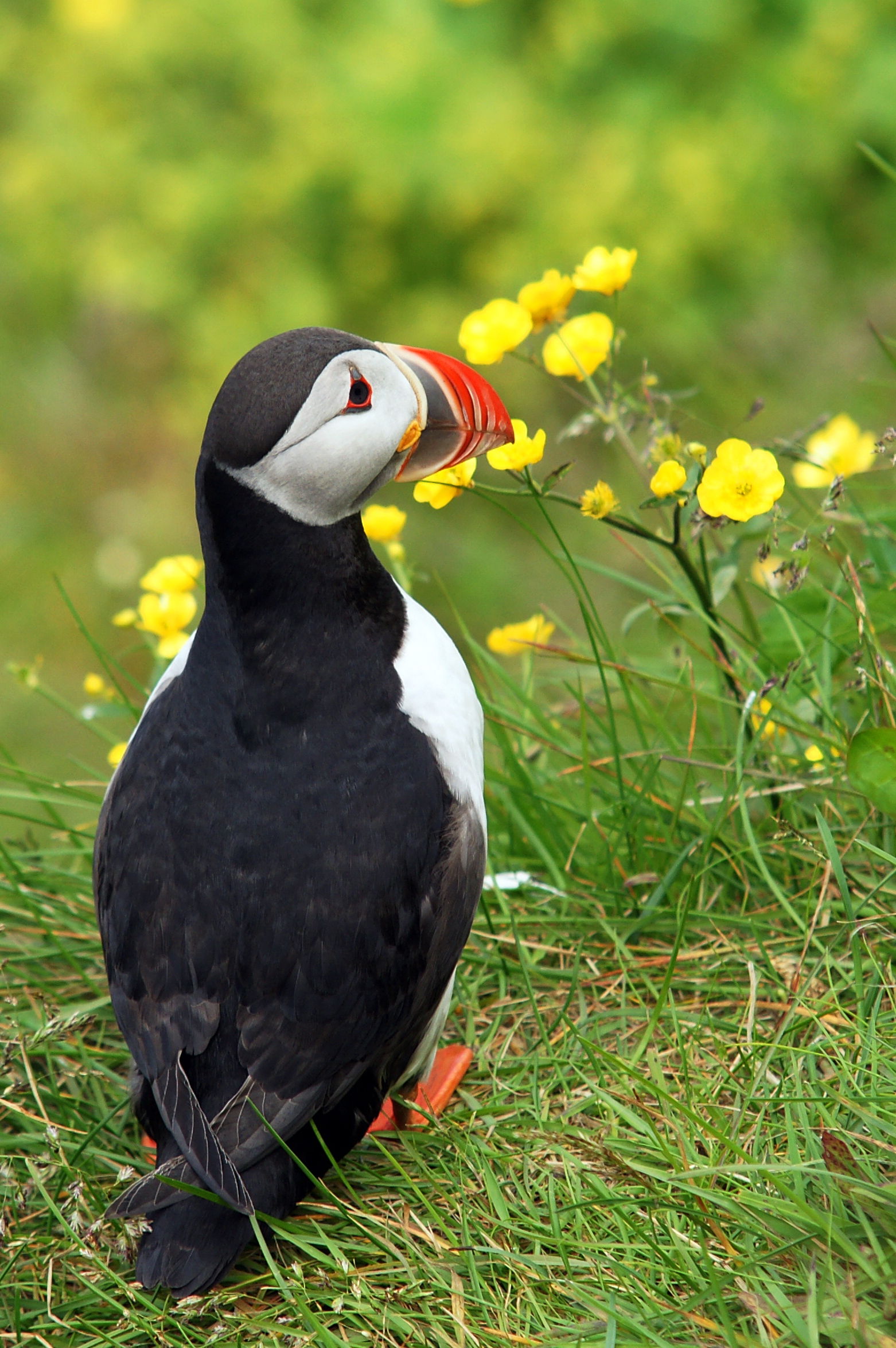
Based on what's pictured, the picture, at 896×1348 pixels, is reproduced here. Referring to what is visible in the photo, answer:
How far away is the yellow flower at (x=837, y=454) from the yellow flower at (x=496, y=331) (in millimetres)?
882

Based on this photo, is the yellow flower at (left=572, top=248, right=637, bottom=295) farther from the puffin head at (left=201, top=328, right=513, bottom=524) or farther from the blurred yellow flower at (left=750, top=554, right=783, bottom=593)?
the blurred yellow flower at (left=750, top=554, right=783, bottom=593)

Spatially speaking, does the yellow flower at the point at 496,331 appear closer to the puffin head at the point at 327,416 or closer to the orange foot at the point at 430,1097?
the puffin head at the point at 327,416

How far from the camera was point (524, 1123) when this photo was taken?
7.45ft

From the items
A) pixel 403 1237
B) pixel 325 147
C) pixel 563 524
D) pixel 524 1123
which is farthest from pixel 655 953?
pixel 325 147

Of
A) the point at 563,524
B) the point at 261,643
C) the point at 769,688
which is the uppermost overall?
the point at 261,643

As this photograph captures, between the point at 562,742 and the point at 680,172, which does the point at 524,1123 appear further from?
the point at 680,172

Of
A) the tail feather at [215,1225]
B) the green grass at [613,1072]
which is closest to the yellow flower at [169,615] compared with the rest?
the green grass at [613,1072]

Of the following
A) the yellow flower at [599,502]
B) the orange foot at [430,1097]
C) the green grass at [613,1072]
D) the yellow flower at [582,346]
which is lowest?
the orange foot at [430,1097]

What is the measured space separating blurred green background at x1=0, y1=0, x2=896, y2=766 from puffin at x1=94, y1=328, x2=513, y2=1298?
3250 millimetres

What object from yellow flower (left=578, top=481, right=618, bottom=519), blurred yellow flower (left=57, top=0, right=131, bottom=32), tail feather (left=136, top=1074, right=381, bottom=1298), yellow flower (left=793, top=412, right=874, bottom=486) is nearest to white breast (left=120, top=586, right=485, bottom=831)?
yellow flower (left=578, top=481, right=618, bottom=519)

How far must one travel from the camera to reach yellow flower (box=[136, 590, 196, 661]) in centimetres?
293

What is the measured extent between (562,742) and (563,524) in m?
2.77

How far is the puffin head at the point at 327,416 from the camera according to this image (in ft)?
6.68

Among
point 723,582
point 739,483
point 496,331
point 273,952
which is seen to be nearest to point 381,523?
point 496,331
